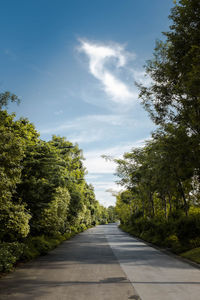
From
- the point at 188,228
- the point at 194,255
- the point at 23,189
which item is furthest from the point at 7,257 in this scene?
the point at 188,228

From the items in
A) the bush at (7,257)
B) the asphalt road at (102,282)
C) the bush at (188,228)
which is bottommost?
the asphalt road at (102,282)

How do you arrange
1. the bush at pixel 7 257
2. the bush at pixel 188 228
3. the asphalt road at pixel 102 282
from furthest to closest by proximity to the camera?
the bush at pixel 188 228
the bush at pixel 7 257
the asphalt road at pixel 102 282

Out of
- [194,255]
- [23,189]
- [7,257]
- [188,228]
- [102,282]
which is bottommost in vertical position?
[102,282]

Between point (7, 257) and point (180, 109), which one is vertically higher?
point (180, 109)

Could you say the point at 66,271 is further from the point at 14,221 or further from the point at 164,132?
the point at 164,132

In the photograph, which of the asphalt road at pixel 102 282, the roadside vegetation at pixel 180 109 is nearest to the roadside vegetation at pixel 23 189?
the asphalt road at pixel 102 282

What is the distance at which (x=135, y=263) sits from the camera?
12.8 metres

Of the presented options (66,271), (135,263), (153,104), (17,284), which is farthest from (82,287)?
(153,104)

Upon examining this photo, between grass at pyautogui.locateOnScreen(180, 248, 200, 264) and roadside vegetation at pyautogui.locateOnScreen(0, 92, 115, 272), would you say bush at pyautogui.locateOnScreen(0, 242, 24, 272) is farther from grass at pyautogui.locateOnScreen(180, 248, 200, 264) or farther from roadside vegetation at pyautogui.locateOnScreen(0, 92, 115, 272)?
grass at pyautogui.locateOnScreen(180, 248, 200, 264)

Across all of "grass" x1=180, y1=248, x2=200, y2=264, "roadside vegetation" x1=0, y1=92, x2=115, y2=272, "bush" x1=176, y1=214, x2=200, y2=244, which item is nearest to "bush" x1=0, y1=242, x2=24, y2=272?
"roadside vegetation" x1=0, y1=92, x2=115, y2=272

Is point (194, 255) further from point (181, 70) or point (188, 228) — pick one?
point (181, 70)

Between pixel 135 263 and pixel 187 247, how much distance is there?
17.5 feet

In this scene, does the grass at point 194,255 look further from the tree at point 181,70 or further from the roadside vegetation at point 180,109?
the tree at point 181,70

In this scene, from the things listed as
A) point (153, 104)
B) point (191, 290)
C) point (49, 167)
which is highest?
point (153, 104)
